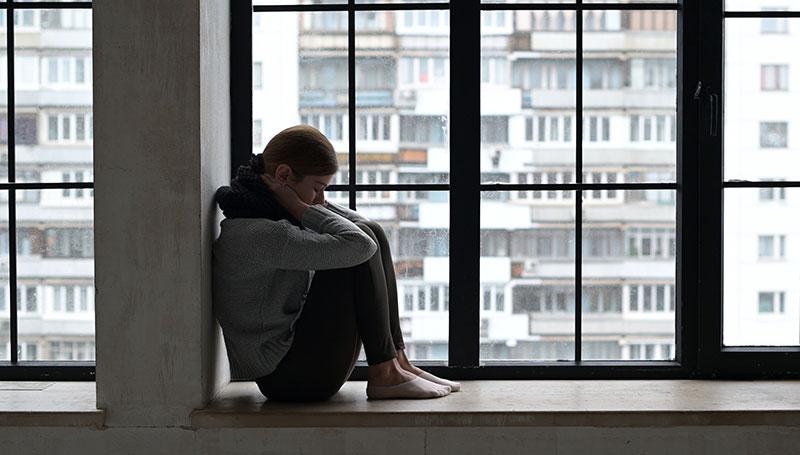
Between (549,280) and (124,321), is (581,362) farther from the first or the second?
(124,321)

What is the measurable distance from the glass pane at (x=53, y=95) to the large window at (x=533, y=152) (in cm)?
53

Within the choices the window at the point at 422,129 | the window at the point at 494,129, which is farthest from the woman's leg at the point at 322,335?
the window at the point at 494,129

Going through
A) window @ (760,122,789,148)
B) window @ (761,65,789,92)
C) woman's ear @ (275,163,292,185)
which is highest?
window @ (761,65,789,92)

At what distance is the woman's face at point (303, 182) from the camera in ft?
9.71

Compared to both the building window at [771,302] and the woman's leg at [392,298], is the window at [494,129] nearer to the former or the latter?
the woman's leg at [392,298]

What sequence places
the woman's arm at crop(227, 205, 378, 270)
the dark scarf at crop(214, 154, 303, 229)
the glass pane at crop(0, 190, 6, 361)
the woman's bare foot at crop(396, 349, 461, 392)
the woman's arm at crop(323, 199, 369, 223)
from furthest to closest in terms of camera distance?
the glass pane at crop(0, 190, 6, 361), the woman's bare foot at crop(396, 349, 461, 392), the woman's arm at crop(323, 199, 369, 223), the dark scarf at crop(214, 154, 303, 229), the woman's arm at crop(227, 205, 378, 270)

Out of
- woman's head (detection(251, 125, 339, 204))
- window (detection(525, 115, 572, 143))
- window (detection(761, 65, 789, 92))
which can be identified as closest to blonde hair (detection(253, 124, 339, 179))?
woman's head (detection(251, 125, 339, 204))

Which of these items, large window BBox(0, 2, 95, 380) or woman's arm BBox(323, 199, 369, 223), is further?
large window BBox(0, 2, 95, 380)

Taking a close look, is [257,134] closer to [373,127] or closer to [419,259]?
[373,127]

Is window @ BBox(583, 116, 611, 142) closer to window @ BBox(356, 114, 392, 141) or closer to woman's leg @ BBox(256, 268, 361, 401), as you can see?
window @ BBox(356, 114, 392, 141)

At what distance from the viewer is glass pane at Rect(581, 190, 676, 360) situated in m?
3.46

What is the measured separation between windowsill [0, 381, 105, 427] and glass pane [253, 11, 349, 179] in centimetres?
103

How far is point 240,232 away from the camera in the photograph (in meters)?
2.90

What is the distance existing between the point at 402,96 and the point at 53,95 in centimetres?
116
